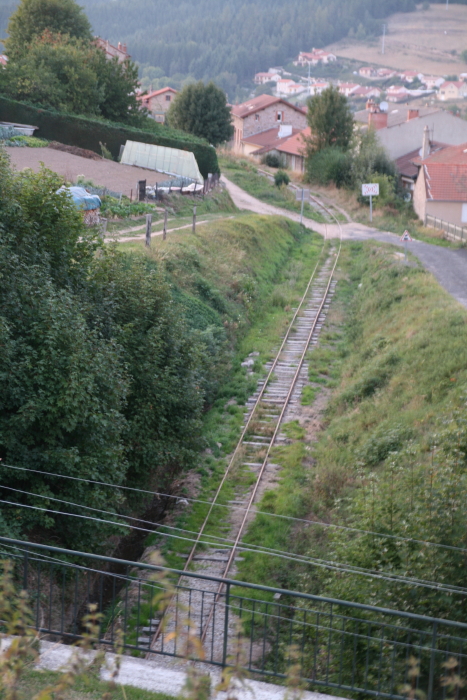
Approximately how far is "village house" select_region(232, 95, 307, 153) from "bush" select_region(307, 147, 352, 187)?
23.9m

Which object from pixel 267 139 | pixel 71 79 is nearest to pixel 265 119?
pixel 267 139

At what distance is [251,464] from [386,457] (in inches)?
117

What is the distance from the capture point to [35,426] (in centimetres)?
1035

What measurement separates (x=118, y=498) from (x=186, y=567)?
68.6 inches

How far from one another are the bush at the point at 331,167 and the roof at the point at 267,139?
55.4 ft

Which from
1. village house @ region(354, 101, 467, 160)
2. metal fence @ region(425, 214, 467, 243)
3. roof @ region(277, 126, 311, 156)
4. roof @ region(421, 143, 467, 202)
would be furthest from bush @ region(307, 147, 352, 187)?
metal fence @ region(425, 214, 467, 243)

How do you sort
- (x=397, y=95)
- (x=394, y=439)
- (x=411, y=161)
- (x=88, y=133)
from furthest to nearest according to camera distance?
(x=397, y=95) < (x=411, y=161) < (x=88, y=133) < (x=394, y=439)

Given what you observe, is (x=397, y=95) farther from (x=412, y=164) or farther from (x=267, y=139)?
(x=412, y=164)

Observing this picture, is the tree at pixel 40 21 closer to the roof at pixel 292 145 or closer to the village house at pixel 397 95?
the roof at pixel 292 145

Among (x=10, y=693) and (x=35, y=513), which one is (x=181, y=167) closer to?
(x=35, y=513)

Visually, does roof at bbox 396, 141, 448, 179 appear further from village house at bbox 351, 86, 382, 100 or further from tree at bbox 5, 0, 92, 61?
village house at bbox 351, 86, 382, 100

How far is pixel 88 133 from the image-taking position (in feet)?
141

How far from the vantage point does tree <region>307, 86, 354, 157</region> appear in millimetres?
57031

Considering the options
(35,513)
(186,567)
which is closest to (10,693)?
(35,513)
